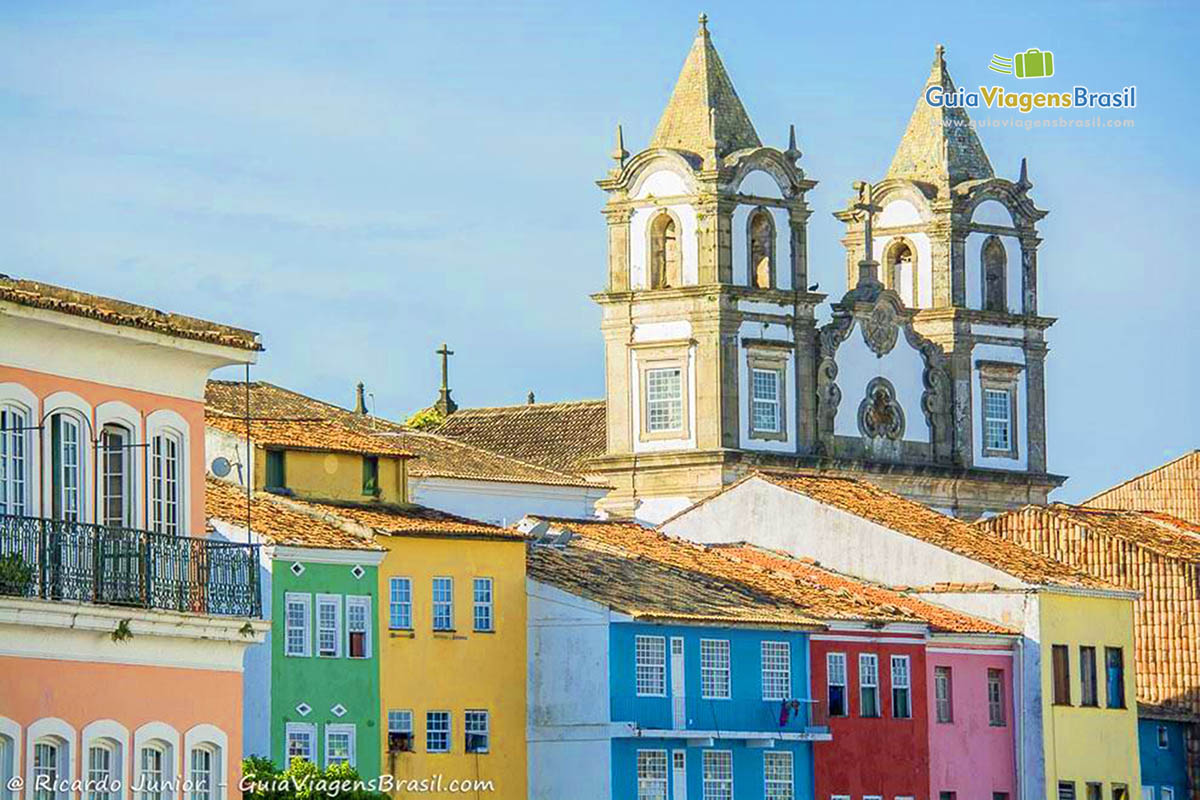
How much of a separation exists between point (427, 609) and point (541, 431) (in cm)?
4717

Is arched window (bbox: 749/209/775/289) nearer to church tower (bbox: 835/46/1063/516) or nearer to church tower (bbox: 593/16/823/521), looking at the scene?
church tower (bbox: 593/16/823/521)

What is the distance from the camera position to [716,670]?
64.1 m

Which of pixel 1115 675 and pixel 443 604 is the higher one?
pixel 443 604

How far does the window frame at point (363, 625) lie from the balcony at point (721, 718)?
5182mm

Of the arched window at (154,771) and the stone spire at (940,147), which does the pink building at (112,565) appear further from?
the stone spire at (940,147)

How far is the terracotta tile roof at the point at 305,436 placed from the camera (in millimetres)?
60884

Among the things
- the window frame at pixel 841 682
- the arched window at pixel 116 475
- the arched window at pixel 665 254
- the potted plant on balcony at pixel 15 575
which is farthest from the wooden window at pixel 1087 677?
the potted plant on balcony at pixel 15 575

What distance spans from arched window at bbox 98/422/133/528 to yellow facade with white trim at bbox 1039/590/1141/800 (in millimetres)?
32467

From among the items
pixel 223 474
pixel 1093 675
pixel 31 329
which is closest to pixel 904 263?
pixel 1093 675

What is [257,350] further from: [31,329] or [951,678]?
[951,678]

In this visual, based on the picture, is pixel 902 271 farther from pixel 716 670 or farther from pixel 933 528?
pixel 716 670

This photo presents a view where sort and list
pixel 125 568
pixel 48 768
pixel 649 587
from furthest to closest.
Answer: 1. pixel 649 587
2. pixel 125 568
3. pixel 48 768

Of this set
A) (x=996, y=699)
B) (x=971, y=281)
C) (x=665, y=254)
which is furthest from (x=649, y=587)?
(x=971, y=281)

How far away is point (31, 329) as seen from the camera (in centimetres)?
4106
